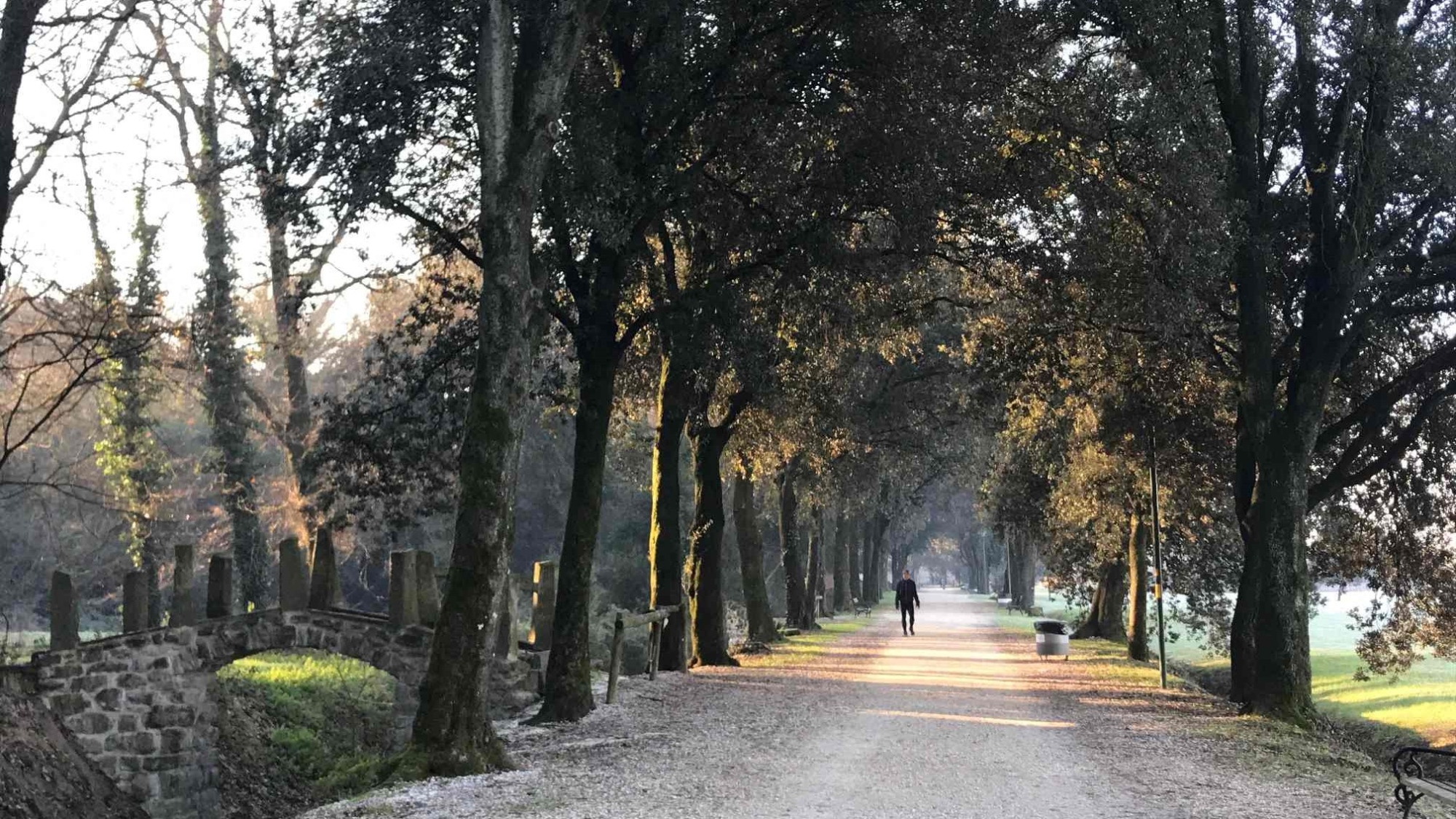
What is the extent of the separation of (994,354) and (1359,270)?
572cm

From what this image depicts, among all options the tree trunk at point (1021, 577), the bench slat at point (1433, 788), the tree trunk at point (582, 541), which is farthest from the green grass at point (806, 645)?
the bench slat at point (1433, 788)

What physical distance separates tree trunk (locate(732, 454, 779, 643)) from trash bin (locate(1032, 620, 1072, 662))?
6.79 meters

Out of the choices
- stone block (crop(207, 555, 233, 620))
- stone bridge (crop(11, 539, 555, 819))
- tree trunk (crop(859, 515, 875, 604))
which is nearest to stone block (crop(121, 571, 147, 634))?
stone bridge (crop(11, 539, 555, 819))

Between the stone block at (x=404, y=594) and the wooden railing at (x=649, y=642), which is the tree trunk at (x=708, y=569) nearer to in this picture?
the wooden railing at (x=649, y=642)

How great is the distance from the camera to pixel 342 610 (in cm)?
1697

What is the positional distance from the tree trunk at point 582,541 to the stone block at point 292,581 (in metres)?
3.55

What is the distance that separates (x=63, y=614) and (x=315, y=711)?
244 inches

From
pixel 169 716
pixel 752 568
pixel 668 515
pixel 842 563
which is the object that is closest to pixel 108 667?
pixel 169 716

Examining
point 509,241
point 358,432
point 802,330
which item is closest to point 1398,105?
point 802,330

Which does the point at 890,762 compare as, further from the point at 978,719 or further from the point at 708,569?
the point at 708,569

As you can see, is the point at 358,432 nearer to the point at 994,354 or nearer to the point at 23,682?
the point at 23,682

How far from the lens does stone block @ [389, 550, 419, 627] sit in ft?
53.3

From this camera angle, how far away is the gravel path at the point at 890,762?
998 centimetres

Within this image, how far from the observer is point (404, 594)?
54.0 ft
